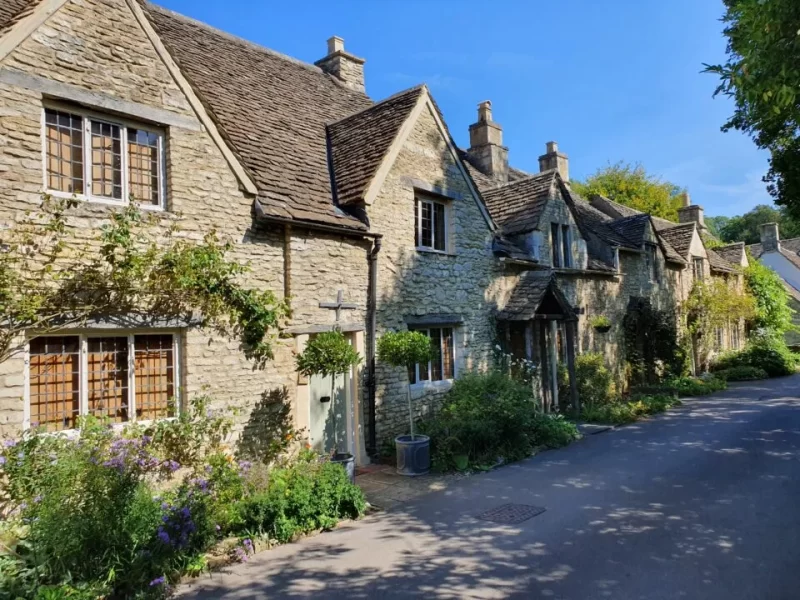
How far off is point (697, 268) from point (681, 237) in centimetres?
190

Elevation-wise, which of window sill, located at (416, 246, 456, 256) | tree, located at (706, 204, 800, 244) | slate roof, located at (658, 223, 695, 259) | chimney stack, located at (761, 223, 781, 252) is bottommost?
window sill, located at (416, 246, 456, 256)

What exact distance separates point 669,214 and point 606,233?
84.4 feet

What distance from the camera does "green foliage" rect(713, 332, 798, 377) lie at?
26609mm

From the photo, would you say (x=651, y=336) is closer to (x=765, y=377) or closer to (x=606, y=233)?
(x=606, y=233)

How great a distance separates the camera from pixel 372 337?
37.0ft

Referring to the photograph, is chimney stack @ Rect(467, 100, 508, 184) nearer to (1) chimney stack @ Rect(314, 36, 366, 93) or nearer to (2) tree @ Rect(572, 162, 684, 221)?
(1) chimney stack @ Rect(314, 36, 366, 93)

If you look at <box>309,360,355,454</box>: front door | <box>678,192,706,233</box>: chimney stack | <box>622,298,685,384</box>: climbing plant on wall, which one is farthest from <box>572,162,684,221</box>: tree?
<box>309,360,355,454</box>: front door

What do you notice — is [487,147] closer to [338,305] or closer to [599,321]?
[599,321]

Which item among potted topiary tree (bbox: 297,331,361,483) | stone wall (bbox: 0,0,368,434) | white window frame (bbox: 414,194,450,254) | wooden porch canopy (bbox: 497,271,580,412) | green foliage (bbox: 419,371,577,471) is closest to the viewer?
stone wall (bbox: 0,0,368,434)

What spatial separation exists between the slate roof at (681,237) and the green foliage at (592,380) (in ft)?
42.3

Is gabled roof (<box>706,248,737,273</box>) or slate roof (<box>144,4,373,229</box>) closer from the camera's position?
slate roof (<box>144,4,373,229</box>)

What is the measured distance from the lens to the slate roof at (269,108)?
33.9 ft

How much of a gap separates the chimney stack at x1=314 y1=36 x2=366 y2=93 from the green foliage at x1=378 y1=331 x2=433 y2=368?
34.4ft

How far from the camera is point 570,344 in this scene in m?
16.3
